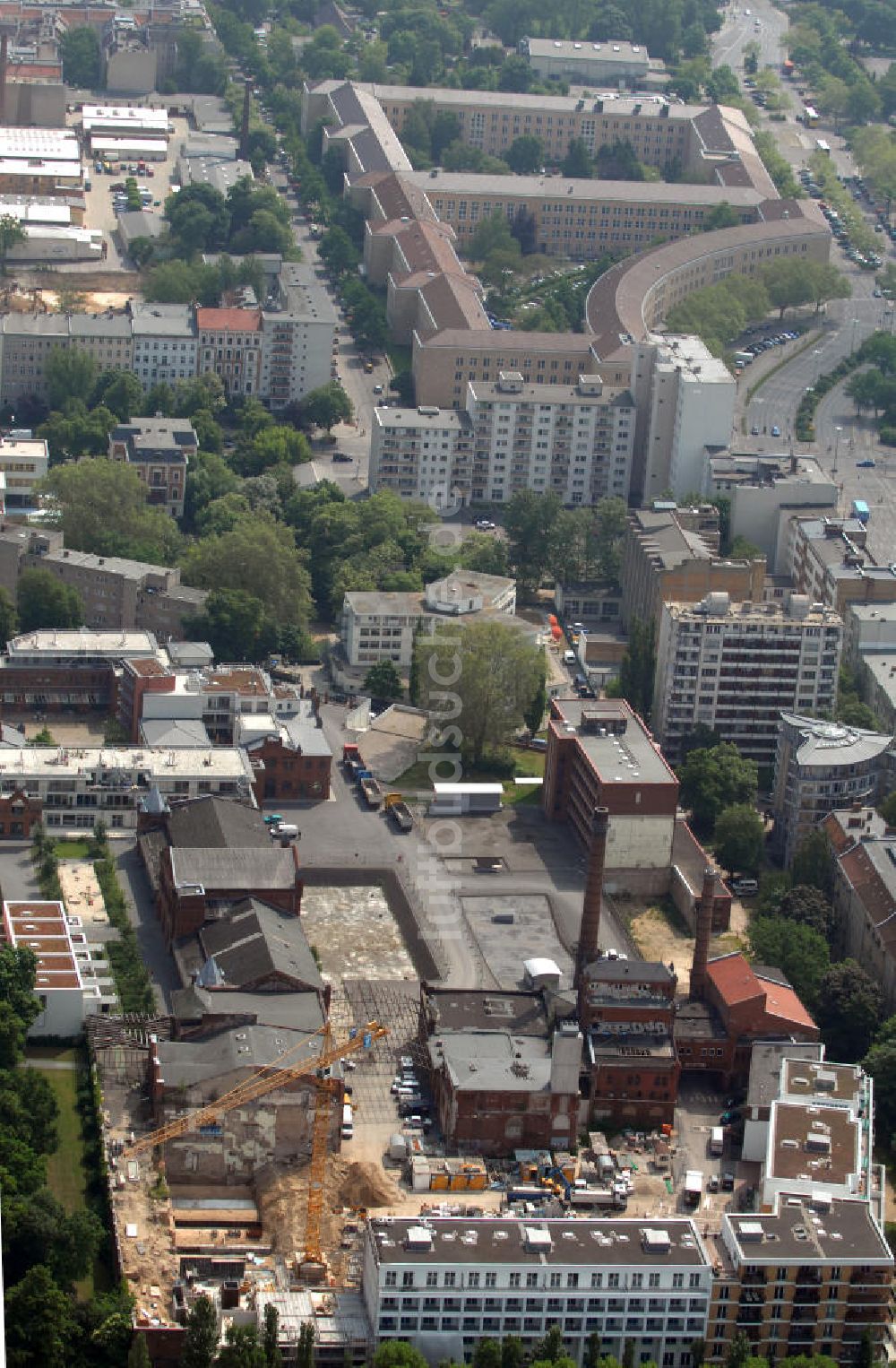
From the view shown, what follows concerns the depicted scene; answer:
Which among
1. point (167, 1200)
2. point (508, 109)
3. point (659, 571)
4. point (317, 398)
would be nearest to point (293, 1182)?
point (167, 1200)

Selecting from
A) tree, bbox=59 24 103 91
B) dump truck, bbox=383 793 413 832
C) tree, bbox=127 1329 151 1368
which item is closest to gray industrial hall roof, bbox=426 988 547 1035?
dump truck, bbox=383 793 413 832

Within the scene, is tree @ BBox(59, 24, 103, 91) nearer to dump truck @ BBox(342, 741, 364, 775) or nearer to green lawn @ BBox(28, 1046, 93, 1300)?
dump truck @ BBox(342, 741, 364, 775)

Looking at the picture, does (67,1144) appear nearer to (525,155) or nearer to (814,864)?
(814,864)

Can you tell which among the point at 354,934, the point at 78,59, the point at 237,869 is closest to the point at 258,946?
the point at 237,869

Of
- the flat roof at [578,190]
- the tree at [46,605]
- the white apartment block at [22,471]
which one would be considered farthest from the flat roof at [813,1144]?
the flat roof at [578,190]

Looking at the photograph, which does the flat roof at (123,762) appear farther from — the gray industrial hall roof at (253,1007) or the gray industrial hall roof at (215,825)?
the gray industrial hall roof at (253,1007)

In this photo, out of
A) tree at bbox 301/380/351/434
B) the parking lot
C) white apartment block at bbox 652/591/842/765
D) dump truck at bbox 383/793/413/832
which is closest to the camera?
dump truck at bbox 383/793/413/832

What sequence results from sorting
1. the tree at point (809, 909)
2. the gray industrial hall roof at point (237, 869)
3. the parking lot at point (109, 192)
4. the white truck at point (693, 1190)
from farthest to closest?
the parking lot at point (109, 192) → the tree at point (809, 909) → the gray industrial hall roof at point (237, 869) → the white truck at point (693, 1190)
